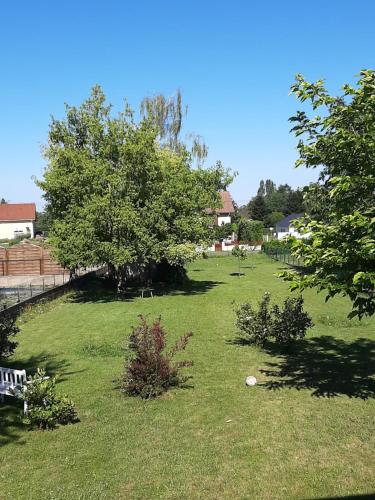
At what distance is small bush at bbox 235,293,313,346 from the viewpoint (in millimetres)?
13141

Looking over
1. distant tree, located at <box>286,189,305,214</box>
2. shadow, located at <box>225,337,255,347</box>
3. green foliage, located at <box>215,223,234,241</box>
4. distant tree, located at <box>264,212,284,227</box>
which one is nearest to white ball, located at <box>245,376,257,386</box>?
shadow, located at <box>225,337,255,347</box>

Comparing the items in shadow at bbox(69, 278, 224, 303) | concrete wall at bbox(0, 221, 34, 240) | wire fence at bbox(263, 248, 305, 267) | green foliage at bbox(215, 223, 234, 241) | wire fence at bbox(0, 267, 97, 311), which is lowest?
shadow at bbox(69, 278, 224, 303)

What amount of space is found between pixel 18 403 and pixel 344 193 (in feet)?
23.7

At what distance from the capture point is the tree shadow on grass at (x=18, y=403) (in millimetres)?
8000

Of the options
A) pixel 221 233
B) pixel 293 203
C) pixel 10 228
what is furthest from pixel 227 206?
pixel 221 233

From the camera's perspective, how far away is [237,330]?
53.1 ft

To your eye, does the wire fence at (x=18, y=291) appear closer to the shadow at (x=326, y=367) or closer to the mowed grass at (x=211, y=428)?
the mowed grass at (x=211, y=428)

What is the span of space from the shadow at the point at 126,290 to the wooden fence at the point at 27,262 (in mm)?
10329

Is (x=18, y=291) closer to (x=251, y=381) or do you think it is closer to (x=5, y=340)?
(x=5, y=340)

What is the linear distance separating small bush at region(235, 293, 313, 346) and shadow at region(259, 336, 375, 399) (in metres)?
0.37

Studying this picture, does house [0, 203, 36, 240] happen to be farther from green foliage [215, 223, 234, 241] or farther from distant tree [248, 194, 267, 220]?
green foliage [215, 223, 234, 241]

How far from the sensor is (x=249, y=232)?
70.6 meters

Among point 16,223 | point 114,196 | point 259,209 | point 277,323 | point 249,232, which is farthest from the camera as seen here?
point 259,209

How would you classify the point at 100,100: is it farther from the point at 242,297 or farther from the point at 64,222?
the point at 242,297
